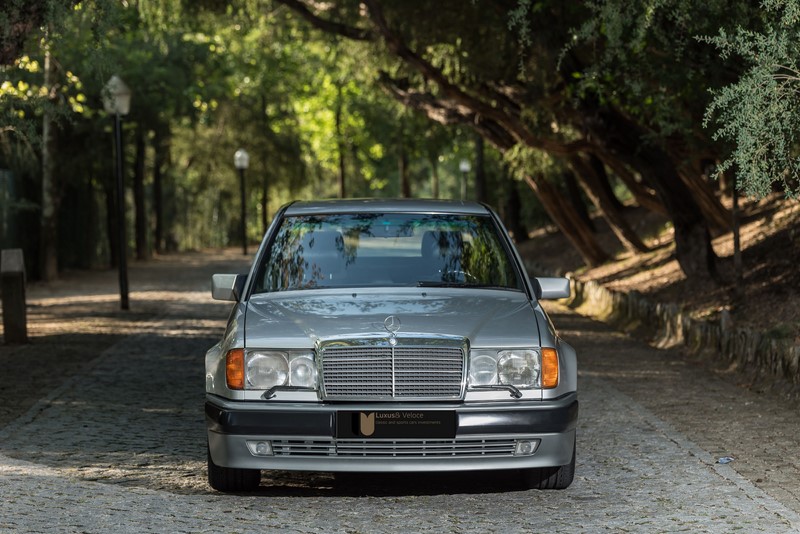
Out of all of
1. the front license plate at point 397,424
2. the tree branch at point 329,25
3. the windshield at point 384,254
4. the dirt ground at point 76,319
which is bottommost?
the dirt ground at point 76,319

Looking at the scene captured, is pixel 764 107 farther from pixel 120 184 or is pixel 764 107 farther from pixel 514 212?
pixel 514 212

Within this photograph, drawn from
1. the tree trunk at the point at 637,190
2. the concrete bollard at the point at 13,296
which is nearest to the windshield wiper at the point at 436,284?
the concrete bollard at the point at 13,296

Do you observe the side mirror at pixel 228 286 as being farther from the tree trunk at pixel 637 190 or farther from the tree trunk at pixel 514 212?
the tree trunk at pixel 514 212

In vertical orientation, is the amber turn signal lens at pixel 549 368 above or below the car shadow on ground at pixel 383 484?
above

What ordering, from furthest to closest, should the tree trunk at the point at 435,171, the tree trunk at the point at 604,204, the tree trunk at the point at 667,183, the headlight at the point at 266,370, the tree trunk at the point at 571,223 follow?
the tree trunk at the point at 435,171, the tree trunk at the point at 571,223, the tree trunk at the point at 604,204, the tree trunk at the point at 667,183, the headlight at the point at 266,370

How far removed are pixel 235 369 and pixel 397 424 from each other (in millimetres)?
914

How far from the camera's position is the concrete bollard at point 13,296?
1630 centimetres

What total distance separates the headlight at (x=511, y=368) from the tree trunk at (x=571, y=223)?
1995cm

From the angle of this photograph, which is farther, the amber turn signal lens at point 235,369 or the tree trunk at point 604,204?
the tree trunk at point 604,204

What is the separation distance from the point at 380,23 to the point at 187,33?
1833 centimetres

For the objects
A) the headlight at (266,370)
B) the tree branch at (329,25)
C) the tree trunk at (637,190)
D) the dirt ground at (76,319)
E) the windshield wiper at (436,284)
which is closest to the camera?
the headlight at (266,370)

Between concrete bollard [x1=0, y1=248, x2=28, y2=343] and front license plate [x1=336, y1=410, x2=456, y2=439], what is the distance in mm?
10060

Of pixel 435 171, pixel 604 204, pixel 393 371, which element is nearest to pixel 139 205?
pixel 604 204

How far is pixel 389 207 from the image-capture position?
Answer: 884cm
